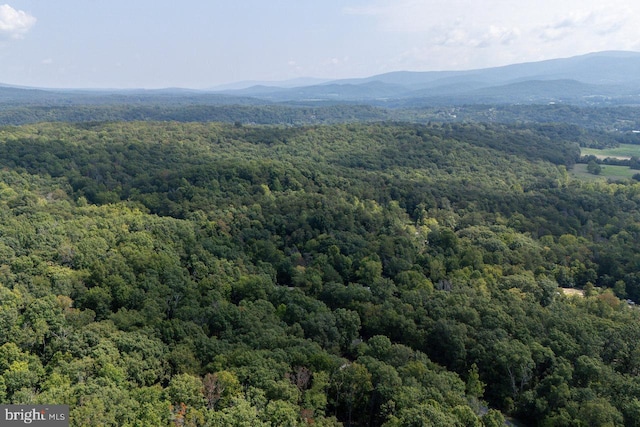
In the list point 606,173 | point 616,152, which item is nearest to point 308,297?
point 606,173

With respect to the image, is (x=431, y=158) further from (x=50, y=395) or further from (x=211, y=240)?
(x=50, y=395)

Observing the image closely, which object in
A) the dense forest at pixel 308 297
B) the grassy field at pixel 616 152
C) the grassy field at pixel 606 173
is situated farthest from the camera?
the grassy field at pixel 616 152

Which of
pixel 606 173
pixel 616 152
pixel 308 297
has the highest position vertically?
pixel 308 297

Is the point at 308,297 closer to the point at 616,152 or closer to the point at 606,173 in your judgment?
the point at 606,173

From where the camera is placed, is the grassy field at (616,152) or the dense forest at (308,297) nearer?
the dense forest at (308,297)

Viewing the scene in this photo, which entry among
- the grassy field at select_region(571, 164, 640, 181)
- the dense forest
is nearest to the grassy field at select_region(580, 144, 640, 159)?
the grassy field at select_region(571, 164, 640, 181)

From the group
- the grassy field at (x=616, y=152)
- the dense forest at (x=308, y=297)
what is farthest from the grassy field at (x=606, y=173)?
the dense forest at (x=308, y=297)

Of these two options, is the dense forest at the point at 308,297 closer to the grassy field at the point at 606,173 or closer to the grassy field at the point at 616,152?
the grassy field at the point at 606,173
